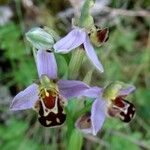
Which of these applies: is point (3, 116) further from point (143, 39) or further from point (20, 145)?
point (143, 39)

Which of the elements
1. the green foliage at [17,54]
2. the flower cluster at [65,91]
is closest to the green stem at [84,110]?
the flower cluster at [65,91]

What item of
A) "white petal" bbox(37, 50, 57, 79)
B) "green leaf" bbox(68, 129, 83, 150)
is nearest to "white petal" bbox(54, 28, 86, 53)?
"white petal" bbox(37, 50, 57, 79)

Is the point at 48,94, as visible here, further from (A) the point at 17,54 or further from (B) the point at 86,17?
(A) the point at 17,54

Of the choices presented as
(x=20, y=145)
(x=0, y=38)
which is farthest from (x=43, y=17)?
(x=20, y=145)

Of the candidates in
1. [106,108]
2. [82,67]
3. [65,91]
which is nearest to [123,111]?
[106,108]

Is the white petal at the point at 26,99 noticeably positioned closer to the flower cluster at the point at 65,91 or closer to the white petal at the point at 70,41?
the flower cluster at the point at 65,91
